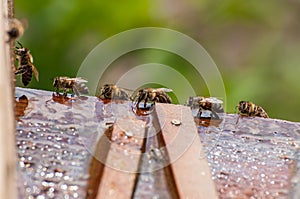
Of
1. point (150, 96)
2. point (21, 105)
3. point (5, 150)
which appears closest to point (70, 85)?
point (150, 96)

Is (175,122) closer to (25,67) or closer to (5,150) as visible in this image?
(5,150)

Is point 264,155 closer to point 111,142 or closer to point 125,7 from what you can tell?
point 111,142

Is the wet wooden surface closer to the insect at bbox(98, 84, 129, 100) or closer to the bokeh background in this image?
the insect at bbox(98, 84, 129, 100)

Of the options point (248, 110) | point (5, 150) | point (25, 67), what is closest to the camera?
point (5, 150)

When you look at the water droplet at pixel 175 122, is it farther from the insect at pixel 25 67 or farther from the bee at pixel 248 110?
the insect at pixel 25 67

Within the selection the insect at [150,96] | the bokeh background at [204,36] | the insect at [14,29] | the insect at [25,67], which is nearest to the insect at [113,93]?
the insect at [150,96]

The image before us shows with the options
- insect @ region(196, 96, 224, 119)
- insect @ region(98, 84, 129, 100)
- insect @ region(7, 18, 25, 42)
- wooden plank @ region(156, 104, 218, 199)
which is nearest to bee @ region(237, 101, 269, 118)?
insect @ region(196, 96, 224, 119)

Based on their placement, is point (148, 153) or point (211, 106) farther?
point (211, 106)
